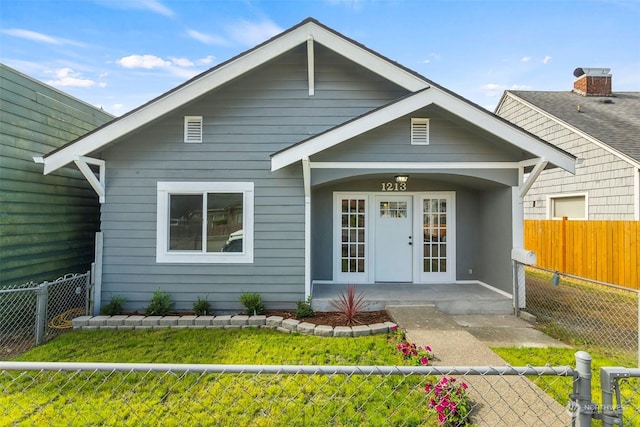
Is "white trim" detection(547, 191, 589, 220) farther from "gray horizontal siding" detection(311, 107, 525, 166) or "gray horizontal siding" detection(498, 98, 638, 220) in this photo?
"gray horizontal siding" detection(311, 107, 525, 166)

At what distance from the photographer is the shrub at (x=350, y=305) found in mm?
5621

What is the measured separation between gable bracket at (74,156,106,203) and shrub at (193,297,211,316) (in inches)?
104

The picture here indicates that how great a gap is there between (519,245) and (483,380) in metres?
3.67

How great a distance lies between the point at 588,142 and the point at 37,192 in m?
14.0

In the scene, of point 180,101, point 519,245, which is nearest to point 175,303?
point 180,101

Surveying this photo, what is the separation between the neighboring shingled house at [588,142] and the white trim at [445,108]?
2.97 meters

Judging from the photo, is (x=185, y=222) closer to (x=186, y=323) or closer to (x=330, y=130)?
(x=186, y=323)

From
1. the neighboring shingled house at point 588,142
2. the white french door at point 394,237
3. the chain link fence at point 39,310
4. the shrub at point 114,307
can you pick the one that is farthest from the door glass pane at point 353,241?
the neighboring shingled house at point 588,142

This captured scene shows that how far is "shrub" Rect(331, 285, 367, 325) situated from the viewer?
18.4ft

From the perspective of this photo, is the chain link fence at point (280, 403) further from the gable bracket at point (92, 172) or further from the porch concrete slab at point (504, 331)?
the gable bracket at point (92, 172)

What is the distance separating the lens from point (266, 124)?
253 inches

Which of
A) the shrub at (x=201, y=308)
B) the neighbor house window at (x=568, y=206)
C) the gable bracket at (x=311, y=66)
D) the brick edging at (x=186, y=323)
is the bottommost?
the brick edging at (x=186, y=323)

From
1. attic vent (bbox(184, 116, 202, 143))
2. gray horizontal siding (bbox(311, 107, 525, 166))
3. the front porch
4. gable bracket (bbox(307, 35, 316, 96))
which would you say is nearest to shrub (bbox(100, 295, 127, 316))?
attic vent (bbox(184, 116, 202, 143))

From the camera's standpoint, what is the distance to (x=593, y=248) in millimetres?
8961
